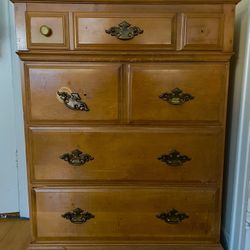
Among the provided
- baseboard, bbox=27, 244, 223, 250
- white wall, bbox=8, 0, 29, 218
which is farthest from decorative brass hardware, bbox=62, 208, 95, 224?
white wall, bbox=8, 0, 29, 218

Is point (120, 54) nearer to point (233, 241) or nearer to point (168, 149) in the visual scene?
point (168, 149)

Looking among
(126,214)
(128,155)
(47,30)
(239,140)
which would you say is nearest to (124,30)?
(47,30)

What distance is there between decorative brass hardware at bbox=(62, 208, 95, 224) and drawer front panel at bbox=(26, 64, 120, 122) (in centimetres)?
41

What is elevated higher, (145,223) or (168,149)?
(168,149)

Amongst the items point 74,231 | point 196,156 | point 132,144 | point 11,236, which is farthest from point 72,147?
point 11,236

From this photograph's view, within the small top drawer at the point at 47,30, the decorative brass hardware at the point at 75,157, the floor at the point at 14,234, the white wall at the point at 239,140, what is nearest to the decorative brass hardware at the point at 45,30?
the small top drawer at the point at 47,30

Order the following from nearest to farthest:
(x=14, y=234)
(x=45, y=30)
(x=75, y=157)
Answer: (x=45, y=30) → (x=75, y=157) → (x=14, y=234)

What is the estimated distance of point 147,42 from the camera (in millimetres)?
1083

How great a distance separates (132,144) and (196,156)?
276 mm

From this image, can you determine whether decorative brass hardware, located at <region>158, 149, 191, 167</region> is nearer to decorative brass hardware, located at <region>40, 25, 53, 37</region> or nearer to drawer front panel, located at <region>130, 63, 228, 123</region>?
drawer front panel, located at <region>130, 63, 228, 123</region>

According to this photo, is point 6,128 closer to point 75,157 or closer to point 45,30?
point 75,157

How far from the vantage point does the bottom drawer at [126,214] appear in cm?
119

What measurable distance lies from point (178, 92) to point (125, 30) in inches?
12.7

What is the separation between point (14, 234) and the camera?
1.54 metres
